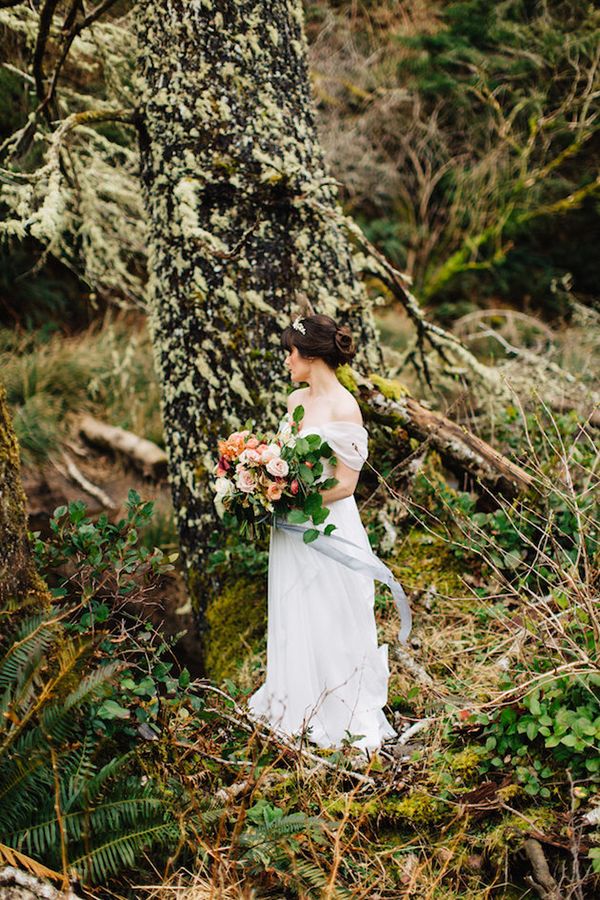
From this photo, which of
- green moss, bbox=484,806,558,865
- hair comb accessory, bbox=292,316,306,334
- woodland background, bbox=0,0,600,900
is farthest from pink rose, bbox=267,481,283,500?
green moss, bbox=484,806,558,865

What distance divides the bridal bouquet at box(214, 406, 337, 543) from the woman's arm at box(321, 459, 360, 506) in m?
0.04

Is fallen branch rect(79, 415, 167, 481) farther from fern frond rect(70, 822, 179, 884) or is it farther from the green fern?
fern frond rect(70, 822, 179, 884)

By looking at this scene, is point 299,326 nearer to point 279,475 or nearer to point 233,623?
point 279,475

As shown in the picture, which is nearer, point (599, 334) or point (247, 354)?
point (247, 354)

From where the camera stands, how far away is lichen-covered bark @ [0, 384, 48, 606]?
2688 mm

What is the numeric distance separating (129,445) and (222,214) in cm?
424

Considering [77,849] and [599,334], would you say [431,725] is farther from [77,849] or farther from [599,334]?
[599,334]

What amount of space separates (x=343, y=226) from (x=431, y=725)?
3097mm

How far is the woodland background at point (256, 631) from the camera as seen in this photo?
7.71 feet

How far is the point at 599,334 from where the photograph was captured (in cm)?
876

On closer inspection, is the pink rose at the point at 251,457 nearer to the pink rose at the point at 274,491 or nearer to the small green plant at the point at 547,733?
the pink rose at the point at 274,491

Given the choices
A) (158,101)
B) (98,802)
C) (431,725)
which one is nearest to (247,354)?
(158,101)

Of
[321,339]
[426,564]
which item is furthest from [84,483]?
[321,339]

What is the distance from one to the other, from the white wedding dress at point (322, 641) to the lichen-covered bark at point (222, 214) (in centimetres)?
103
